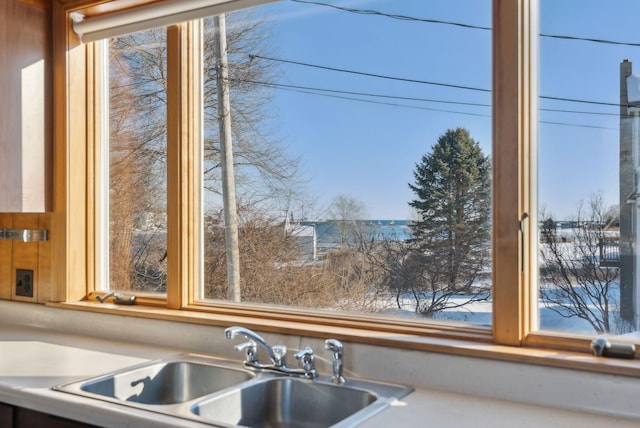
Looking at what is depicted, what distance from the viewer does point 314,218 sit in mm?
2037

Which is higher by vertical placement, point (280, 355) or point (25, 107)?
point (25, 107)

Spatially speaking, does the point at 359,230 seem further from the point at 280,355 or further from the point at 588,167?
the point at 588,167

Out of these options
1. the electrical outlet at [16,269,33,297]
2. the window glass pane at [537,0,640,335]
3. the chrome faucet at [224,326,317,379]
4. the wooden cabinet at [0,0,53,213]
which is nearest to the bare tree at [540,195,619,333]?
the window glass pane at [537,0,640,335]

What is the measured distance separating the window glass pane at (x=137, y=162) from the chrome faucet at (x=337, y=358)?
0.94m

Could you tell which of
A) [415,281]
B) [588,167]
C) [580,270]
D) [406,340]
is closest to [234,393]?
[406,340]

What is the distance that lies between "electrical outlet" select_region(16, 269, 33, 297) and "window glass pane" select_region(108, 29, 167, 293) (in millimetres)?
352

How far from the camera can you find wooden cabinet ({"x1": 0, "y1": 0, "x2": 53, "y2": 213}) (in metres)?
2.27

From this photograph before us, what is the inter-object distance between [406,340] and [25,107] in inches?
68.0

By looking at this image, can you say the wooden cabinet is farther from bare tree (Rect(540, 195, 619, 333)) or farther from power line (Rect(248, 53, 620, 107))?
bare tree (Rect(540, 195, 619, 333))

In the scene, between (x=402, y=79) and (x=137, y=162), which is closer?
(x=402, y=79)

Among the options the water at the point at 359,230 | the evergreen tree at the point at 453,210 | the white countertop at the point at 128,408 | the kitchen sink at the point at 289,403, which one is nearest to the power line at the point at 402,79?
the evergreen tree at the point at 453,210

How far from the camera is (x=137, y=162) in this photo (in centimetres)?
247

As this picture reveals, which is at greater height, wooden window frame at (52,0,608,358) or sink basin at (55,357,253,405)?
wooden window frame at (52,0,608,358)

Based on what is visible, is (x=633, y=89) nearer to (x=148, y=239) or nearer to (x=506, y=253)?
(x=506, y=253)
